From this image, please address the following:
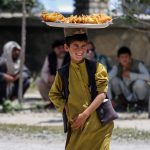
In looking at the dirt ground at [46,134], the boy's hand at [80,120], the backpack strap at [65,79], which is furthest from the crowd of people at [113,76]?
the boy's hand at [80,120]

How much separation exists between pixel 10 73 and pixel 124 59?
2307 millimetres

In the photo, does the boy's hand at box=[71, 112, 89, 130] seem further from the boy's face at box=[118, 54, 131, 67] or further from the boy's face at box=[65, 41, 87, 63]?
the boy's face at box=[118, 54, 131, 67]

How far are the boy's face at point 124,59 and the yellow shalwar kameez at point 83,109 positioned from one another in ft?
18.4

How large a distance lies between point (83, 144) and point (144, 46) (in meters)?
7.64

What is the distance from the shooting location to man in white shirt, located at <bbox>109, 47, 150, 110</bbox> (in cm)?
1142

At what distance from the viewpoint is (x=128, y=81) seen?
11.5 meters

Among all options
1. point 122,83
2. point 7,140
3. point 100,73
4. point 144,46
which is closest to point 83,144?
point 100,73

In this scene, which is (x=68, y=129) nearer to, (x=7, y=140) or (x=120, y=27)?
(x=7, y=140)

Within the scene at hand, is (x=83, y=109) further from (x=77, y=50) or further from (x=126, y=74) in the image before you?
(x=126, y=74)

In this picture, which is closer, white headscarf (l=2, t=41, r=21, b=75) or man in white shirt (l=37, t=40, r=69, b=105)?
man in white shirt (l=37, t=40, r=69, b=105)

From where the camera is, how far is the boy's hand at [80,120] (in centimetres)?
558

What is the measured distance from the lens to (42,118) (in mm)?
10820

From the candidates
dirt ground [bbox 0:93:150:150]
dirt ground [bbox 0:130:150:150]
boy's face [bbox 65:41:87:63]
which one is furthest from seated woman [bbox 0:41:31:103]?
boy's face [bbox 65:41:87:63]

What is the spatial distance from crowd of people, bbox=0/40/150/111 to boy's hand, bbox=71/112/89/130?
215 inches
